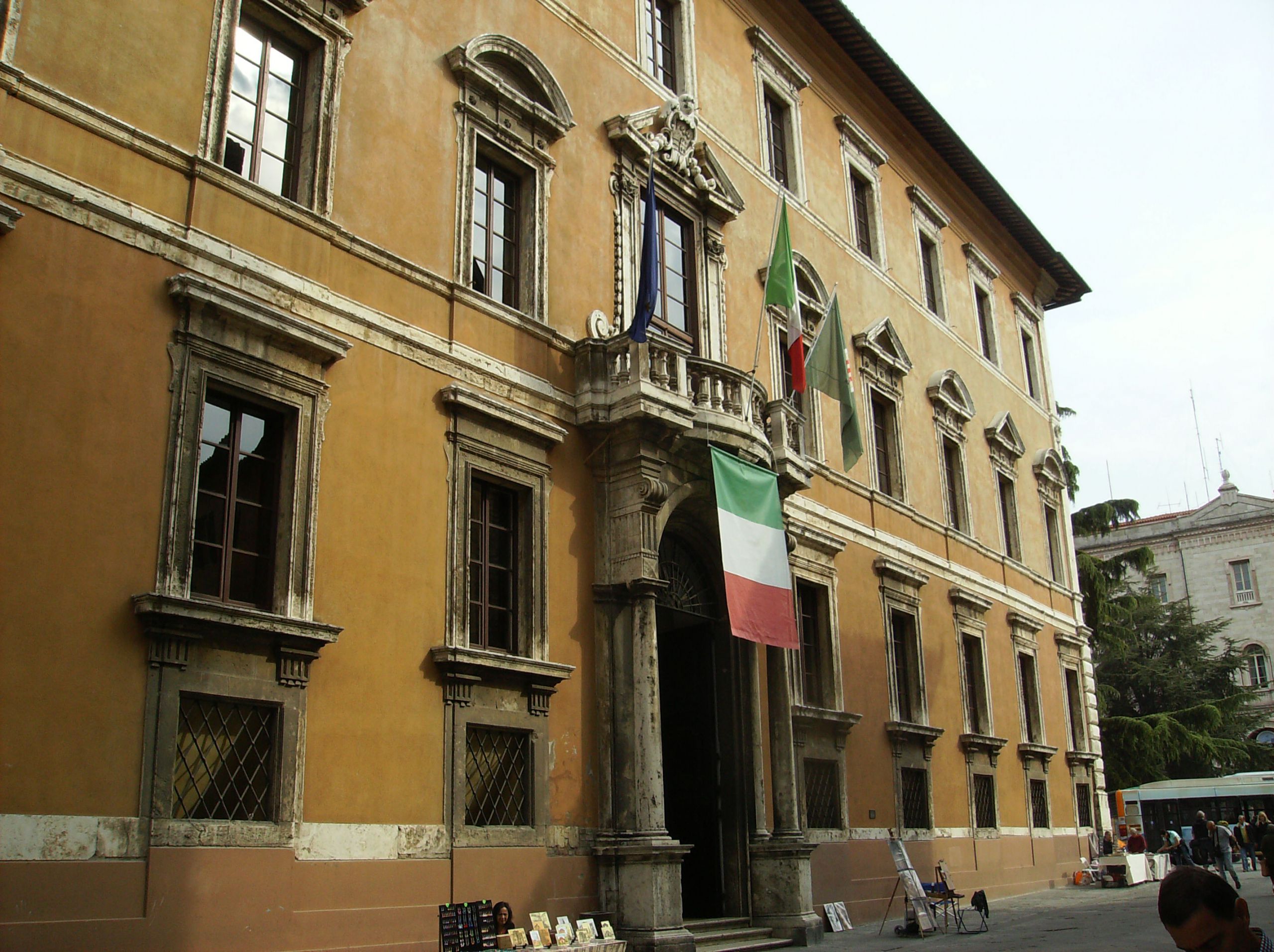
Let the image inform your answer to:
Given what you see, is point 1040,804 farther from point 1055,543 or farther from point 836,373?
point 836,373

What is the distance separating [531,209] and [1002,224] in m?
17.1

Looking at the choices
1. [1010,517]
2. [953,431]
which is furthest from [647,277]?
[1010,517]

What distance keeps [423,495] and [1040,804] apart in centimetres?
1675

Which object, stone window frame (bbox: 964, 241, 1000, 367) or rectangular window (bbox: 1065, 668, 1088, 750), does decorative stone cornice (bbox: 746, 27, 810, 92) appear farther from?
rectangular window (bbox: 1065, 668, 1088, 750)

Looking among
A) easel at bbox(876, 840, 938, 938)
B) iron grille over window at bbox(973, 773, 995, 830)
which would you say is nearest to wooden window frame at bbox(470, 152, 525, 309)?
easel at bbox(876, 840, 938, 938)

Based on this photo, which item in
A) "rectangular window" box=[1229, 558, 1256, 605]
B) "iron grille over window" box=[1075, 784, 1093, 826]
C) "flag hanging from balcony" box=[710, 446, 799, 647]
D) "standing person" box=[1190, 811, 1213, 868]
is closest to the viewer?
"flag hanging from balcony" box=[710, 446, 799, 647]

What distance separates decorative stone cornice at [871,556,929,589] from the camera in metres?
18.5

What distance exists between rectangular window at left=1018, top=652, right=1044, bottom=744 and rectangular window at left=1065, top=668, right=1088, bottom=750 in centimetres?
198

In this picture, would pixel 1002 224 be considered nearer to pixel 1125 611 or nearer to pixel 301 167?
pixel 1125 611

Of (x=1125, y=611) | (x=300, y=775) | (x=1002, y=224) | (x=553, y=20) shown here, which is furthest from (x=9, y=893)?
(x=1125, y=611)

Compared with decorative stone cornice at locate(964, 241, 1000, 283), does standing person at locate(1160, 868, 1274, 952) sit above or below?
below

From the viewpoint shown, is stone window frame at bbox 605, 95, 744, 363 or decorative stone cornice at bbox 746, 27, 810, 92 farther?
decorative stone cornice at bbox 746, 27, 810, 92

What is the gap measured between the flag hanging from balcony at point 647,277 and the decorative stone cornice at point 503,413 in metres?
1.35

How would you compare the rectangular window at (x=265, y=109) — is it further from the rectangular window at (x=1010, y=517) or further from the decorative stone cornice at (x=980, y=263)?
the rectangular window at (x=1010, y=517)
